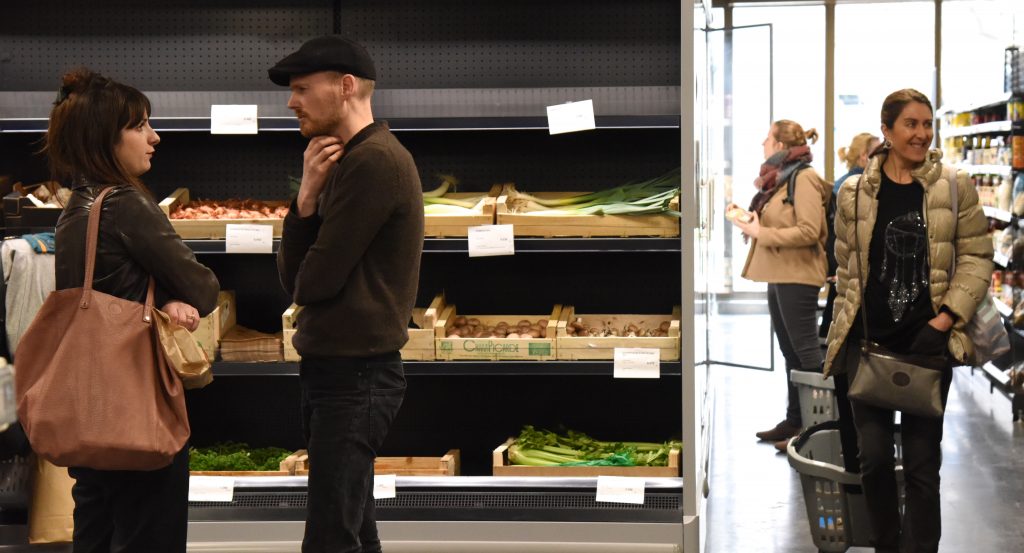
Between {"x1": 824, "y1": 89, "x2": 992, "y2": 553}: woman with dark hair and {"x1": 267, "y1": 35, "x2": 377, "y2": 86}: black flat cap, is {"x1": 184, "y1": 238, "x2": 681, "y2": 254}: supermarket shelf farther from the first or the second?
{"x1": 267, "y1": 35, "x2": 377, "y2": 86}: black flat cap

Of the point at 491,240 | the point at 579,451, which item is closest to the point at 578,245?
the point at 491,240

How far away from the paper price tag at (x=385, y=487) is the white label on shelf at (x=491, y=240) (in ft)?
3.02

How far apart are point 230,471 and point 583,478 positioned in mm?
1400

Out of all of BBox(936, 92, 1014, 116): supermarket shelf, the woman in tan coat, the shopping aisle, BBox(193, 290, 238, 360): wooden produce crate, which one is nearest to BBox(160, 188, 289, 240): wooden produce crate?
BBox(193, 290, 238, 360): wooden produce crate

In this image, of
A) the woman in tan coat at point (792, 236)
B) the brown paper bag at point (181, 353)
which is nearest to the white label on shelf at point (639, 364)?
the brown paper bag at point (181, 353)

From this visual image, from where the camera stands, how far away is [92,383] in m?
2.91

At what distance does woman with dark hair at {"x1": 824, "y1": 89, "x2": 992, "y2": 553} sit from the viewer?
4.14 meters

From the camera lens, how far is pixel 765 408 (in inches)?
328

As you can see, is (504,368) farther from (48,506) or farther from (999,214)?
(999,214)

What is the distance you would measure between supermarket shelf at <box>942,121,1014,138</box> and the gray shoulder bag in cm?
461

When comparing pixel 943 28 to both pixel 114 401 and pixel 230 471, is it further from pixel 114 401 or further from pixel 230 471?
pixel 114 401

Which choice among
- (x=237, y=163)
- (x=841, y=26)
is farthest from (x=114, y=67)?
(x=841, y=26)

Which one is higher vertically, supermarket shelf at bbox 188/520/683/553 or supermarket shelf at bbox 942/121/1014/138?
supermarket shelf at bbox 942/121/1014/138

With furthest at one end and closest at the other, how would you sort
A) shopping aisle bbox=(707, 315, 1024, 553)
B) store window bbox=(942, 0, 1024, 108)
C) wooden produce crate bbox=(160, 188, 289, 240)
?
store window bbox=(942, 0, 1024, 108) < shopping aisle bbox=(707, 315, 1024, 553) < wooden produce crate bbox=(160, 188, 289, 240)
